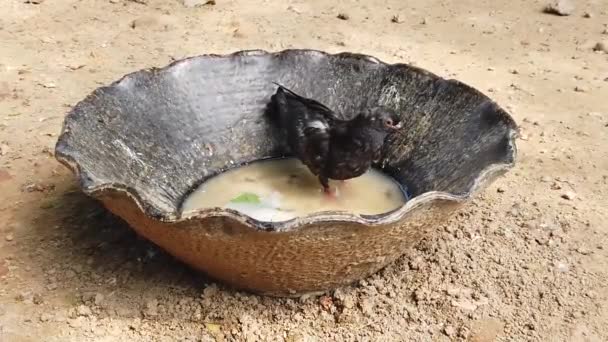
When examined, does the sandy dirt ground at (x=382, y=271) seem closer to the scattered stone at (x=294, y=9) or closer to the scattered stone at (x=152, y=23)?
the scattered stone at (x=152, y=23)

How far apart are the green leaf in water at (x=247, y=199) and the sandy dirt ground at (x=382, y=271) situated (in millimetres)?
397

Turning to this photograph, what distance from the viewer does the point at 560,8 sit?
18.6ft

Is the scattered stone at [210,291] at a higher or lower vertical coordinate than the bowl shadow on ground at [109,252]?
higher

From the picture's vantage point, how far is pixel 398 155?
3373 mm

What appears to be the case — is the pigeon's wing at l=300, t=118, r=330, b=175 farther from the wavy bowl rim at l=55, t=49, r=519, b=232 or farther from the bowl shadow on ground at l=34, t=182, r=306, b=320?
the wavy bowl rim at l=55, t=49, r=519, b=232

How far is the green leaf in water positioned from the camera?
3090mm

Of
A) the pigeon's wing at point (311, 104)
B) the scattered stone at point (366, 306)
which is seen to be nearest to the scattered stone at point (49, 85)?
the pigeon's wing at point (311, 104)

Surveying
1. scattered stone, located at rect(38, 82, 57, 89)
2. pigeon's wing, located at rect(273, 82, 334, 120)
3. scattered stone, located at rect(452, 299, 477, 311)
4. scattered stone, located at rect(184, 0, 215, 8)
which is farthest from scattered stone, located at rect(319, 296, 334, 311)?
scattered stone, located at rect(184, 0, 215, 8)

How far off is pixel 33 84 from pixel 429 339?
9.78 feet

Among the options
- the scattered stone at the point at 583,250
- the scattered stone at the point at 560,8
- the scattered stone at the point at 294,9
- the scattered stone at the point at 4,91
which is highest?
the scattered stone at the point at 4,91

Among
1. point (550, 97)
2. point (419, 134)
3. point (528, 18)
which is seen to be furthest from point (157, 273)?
point (528, 18)

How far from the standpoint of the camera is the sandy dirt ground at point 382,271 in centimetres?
266

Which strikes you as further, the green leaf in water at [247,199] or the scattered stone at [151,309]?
the green leaf in water at [247,199]

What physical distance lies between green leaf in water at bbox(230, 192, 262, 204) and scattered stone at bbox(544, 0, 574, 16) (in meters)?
3.59
